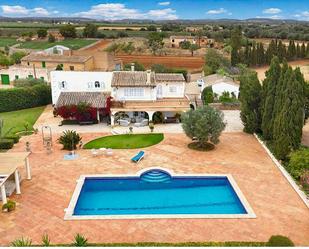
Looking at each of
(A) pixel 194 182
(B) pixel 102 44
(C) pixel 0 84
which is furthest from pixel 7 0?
(B) pixel 102 44

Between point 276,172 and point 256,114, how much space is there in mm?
8699

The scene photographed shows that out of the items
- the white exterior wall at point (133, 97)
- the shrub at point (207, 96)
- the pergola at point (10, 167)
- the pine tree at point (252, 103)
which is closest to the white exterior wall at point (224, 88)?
the shrub at point (207, 96)

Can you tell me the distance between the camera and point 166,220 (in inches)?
690

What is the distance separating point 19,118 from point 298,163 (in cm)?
2896

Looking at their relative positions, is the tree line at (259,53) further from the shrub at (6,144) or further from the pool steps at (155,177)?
the shrub at (6,144)

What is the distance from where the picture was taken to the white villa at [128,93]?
3503 centimetres

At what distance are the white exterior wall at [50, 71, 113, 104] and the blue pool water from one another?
57.0 ft

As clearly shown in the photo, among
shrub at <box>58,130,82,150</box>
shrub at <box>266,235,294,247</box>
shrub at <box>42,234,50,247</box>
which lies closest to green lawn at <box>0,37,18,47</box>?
shrub at <box>58,130,82,150</box>

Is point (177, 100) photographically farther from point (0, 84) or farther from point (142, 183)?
point (0, 84)

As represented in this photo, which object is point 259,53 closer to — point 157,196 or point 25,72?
point 25,72

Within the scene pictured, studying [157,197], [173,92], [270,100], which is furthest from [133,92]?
[157,197]

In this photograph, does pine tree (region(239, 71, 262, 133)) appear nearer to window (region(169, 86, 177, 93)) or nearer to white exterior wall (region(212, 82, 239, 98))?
window (region(169, 86, 177, 93))

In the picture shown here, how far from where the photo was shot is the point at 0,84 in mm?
54375

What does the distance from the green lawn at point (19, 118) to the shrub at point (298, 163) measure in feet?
79.3
